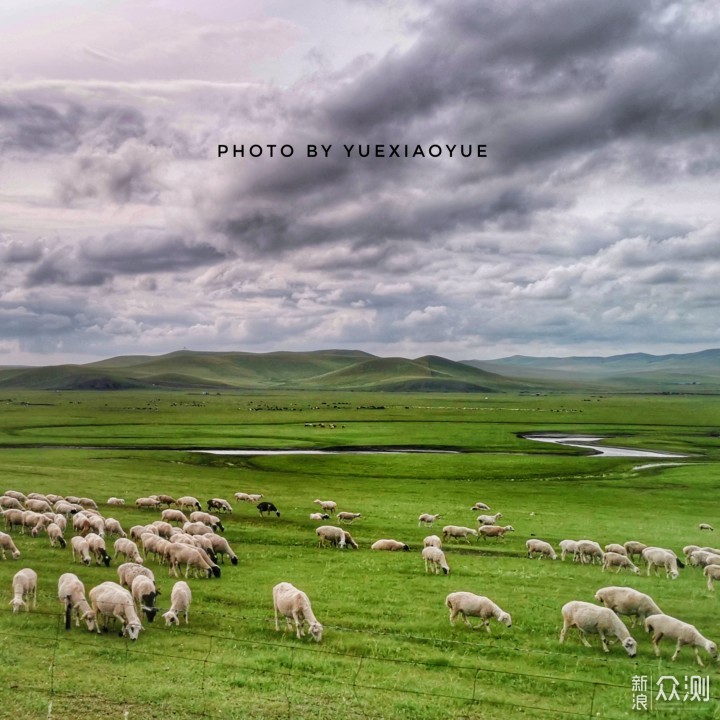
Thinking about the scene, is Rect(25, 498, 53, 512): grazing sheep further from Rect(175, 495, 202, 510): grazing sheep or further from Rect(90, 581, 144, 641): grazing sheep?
Rect(90, 581, 144, 641): grazing sheep

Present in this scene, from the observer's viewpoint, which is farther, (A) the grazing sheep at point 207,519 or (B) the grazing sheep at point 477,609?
(A) the grazing sheep at point 207,519

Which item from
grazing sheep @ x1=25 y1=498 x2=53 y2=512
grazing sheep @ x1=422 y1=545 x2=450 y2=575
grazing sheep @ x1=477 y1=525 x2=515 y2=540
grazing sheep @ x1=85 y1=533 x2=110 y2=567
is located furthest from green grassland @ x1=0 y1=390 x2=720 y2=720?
grazing sheep @ x1=25 y1=498 x2=53 y2=512

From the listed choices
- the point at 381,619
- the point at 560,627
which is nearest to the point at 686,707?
the point at 560,627

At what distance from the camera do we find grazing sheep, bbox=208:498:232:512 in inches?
1671

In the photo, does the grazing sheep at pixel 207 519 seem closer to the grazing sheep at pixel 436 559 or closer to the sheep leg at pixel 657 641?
the grazing sheep at pixel 436 559

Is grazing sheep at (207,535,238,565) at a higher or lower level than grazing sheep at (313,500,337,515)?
higher

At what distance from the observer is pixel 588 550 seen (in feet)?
103

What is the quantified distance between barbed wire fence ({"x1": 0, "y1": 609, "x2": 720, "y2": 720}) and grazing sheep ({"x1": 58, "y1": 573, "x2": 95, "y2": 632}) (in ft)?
1.43

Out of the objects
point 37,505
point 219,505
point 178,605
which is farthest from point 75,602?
point 219,505

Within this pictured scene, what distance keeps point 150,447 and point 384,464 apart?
127 ft

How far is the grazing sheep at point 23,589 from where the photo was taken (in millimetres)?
20328

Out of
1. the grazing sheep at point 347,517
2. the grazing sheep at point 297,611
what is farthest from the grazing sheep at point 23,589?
the grazing sheep at point 347,517

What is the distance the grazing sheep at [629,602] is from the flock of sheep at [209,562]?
0.03 m

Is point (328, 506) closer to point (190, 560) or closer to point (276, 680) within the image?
point (190, 560)
